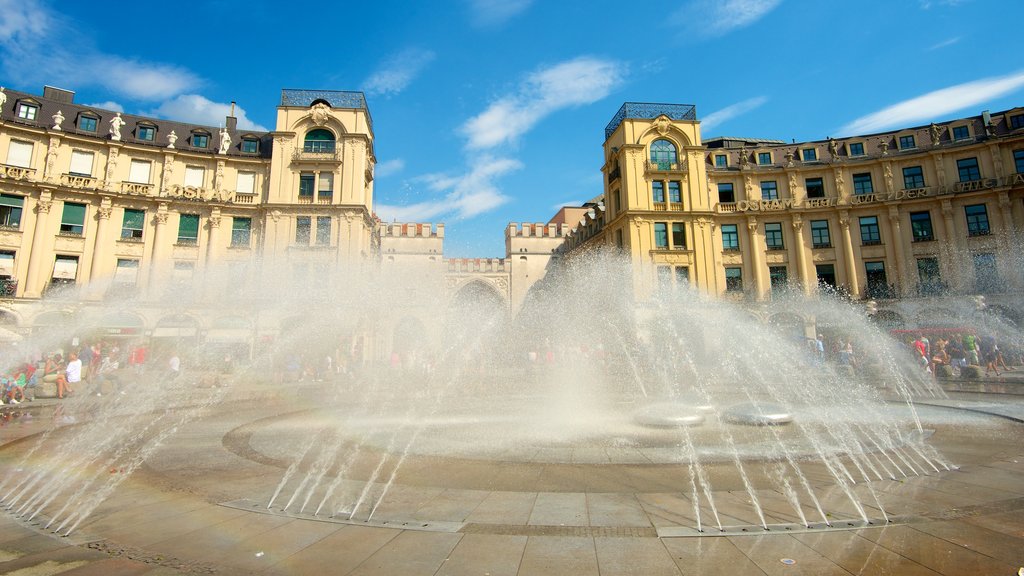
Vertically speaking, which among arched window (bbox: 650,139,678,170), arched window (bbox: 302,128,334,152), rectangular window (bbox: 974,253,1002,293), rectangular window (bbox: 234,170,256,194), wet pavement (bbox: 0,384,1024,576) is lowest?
wet pavement (bbox: 0,384,1024,576)

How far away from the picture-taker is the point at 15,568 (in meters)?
4.26

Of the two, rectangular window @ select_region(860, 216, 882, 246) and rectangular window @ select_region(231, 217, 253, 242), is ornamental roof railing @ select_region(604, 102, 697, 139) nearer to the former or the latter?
rectangular window @ select_region(860, 216, 882, 246)

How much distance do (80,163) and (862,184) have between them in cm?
5972

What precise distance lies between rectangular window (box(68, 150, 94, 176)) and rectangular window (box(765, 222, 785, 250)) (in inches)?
2049

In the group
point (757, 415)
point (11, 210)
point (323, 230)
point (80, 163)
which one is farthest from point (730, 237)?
point (11, 210)

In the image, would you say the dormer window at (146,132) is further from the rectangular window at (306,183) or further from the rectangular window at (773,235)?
the rectangular window at (773,235)

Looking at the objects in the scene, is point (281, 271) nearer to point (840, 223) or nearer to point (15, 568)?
point (15, 568)

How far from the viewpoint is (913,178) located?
119ft

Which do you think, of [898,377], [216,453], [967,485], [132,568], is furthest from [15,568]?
[898,377]

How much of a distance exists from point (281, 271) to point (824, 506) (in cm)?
3638

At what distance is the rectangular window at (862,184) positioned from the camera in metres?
37.2

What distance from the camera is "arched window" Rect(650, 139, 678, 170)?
3788 centimetres

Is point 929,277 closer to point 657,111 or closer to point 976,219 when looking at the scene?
point 976,219

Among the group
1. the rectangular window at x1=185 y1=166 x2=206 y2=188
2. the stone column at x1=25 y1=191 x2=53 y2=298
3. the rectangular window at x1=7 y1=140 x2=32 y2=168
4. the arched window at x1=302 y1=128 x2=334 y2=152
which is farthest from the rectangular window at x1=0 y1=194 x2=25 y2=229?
the arched window at x1=302 y1=128 x2=334 y2=152
